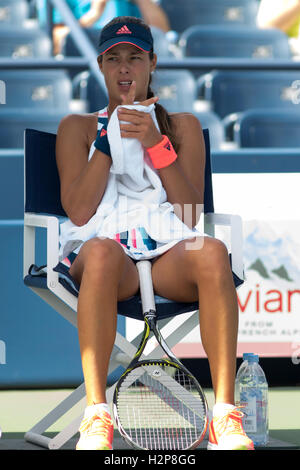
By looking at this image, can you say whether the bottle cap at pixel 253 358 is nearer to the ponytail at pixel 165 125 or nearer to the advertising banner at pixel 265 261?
the ponytail at pixel 165 125

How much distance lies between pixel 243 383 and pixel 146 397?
1.85ft

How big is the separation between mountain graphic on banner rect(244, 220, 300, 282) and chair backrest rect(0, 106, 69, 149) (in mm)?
1312

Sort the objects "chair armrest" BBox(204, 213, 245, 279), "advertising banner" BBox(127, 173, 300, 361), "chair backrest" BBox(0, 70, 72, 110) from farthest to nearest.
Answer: "chair backrest" BBox(0, 70, 72, 110) < "advertising banner" BBox(127, 173, 300, 361) < "chair armrest" BBox(204, 213, 245, 279)

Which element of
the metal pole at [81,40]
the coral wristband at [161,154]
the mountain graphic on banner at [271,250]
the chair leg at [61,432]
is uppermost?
the metal pole at [81,40]

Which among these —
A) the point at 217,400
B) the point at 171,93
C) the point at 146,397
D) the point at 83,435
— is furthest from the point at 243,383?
the point at 171,93

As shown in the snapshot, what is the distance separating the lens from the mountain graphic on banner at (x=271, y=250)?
3.81 metres

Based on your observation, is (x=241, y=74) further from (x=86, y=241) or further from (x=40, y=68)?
(x=86, y=241)

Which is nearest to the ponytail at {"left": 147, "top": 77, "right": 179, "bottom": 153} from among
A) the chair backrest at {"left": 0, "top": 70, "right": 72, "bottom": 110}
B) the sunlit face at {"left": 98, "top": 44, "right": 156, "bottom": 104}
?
the sunlit face at {"left": 98, "top": 44, "right": 156, "bottom": 104}

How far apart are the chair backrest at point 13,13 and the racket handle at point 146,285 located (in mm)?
4158

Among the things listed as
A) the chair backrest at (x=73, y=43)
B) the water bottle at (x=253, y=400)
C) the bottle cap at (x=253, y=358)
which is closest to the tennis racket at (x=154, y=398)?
the water bottle at (x=253, y=400)

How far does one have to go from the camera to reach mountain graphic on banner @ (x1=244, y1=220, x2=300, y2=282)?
3.81 metres

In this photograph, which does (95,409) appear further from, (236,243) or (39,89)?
(39,89)

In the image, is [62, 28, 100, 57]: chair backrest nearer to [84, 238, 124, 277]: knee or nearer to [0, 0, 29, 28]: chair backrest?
[0, 0, 29, 28]: chair backrest

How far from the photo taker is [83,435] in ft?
7.04
